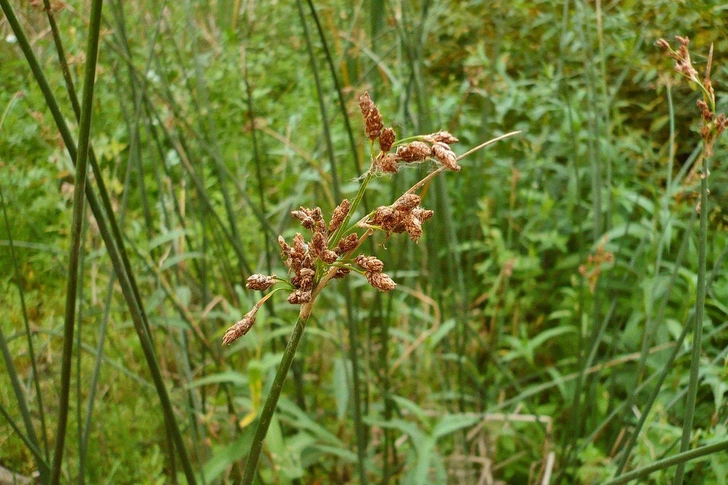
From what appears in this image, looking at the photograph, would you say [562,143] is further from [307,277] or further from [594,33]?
[307,277]

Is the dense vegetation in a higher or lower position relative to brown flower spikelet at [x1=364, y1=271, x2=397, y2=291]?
lower

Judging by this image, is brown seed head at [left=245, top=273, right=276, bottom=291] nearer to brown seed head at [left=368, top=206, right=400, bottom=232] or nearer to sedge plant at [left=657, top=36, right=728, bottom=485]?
brown seed head at [left=368, top=206, right=400, bottom=232]

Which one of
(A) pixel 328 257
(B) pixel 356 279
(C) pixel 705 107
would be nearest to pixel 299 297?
(A) pixel 328 257

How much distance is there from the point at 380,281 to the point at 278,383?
0.08 meters

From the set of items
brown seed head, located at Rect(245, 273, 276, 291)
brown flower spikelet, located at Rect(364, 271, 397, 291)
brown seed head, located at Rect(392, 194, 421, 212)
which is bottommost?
brown flower spikelet, located at Rect(364, 271, 397, 291)

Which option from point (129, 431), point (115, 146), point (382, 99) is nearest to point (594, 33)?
point (382, 99)

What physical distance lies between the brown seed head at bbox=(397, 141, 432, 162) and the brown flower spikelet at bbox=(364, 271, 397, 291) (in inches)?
2.6

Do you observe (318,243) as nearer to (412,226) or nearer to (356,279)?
(412,226)

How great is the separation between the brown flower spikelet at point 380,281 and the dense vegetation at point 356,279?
0.13 m

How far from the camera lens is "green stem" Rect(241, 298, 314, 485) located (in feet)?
1.05

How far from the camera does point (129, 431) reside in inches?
32.1

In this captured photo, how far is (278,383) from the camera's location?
0.33 meters

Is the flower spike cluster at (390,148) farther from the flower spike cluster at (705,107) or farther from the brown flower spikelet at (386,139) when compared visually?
the flower spike cluster at (705,107)

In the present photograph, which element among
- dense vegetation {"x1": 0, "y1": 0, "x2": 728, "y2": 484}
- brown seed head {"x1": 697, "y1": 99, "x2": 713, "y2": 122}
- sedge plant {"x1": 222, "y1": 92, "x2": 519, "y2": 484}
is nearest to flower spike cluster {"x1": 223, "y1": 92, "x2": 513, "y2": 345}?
sedge plant {"x1": 222, "y1": 92, "x2": 519, "y2": 484}
